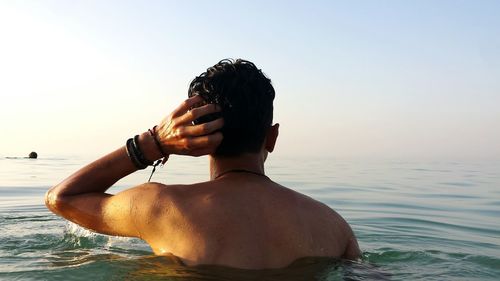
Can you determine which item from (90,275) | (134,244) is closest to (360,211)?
(134,244)

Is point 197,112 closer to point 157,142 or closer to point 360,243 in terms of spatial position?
point 157,142

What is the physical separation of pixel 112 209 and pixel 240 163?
0.71 metres

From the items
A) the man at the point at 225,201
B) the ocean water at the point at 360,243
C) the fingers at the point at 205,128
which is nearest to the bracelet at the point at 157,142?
the man at the point at 225,201

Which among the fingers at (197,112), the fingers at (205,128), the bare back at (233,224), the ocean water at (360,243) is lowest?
the ocean water at (360,243)

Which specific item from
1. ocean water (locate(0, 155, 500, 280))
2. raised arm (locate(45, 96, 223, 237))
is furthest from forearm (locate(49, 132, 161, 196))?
ocean water (locate(0, 155, 500, 280))

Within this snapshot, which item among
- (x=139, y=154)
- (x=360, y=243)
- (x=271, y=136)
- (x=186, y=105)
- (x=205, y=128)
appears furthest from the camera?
(x=360, y=243)

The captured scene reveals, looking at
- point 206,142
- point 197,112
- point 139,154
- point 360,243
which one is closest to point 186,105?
point 197,112

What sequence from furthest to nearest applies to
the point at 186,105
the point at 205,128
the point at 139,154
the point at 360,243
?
the point at 360,243 < the point at 139,154 < the point at 186,105 < the point at 205,128

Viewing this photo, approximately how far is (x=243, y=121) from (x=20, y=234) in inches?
154

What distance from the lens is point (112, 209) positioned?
2.90 metres

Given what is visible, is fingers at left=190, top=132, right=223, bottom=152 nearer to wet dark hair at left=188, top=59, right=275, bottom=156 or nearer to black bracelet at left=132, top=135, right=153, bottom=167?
wet dark hair at left=188, top=59, right=275, bottom=156

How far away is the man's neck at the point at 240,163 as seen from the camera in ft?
9.57

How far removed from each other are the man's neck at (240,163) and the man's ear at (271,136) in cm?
11

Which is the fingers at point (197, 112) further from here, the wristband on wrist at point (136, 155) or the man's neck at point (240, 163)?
the wristband on wrist at point (136, 155)
